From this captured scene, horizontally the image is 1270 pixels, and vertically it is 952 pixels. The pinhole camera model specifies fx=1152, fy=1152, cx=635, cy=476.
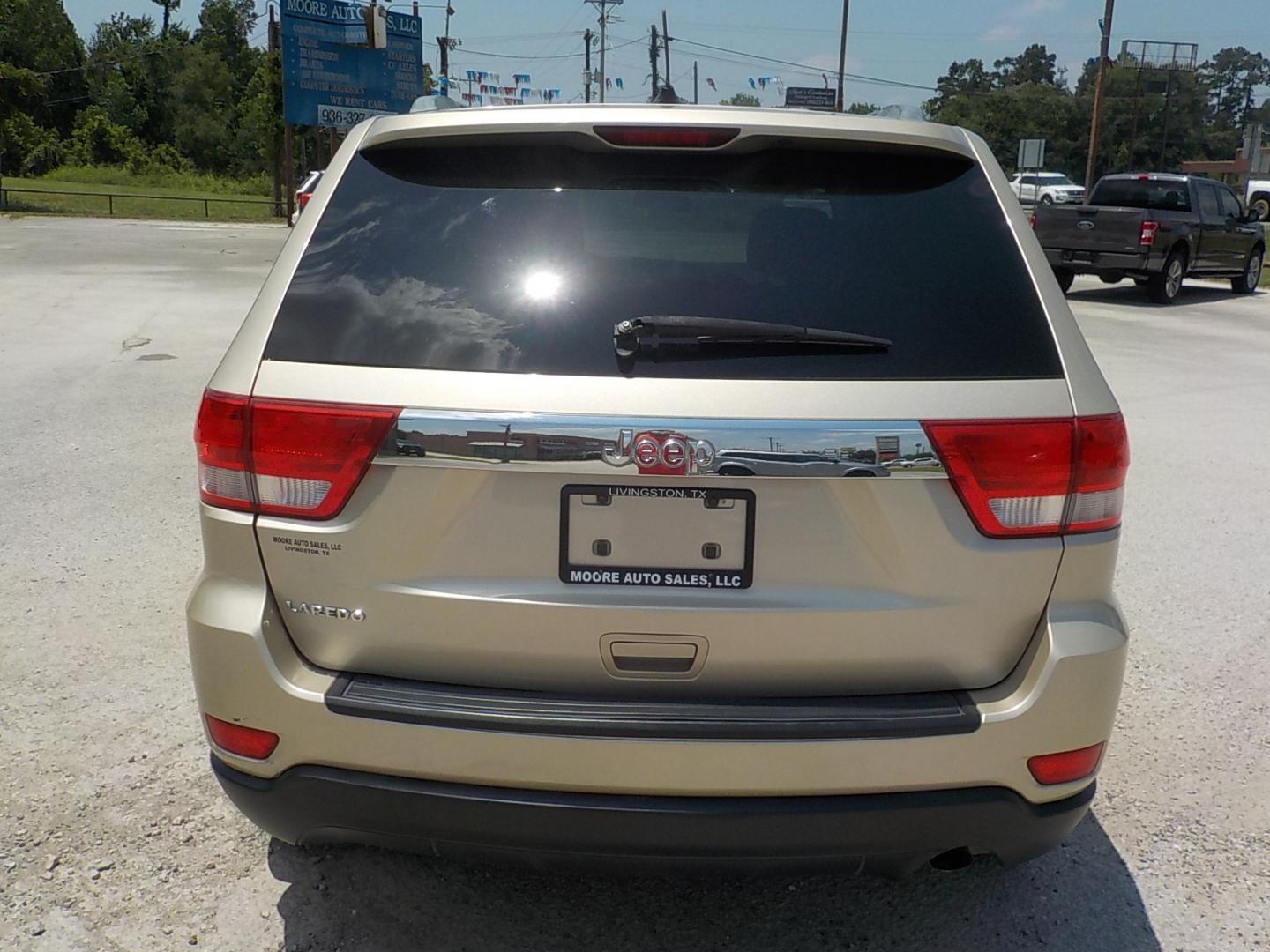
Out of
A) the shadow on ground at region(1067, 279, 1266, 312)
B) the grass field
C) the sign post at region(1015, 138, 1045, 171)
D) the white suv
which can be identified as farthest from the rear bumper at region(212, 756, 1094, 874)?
the white suv

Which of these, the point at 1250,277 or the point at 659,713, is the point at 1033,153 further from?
the point at 659,713

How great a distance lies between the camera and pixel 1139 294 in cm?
2038

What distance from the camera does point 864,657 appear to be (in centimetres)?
223

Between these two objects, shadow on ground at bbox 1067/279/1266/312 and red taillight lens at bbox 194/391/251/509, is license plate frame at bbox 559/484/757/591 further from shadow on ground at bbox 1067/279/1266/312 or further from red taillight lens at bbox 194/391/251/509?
shadow on ground at bbox 1067/279/1266/312

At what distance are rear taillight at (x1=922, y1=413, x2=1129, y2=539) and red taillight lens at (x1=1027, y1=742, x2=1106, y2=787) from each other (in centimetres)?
45

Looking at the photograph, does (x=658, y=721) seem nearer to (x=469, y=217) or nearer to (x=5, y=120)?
(x=469, y=217)

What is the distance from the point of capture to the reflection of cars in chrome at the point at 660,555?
2.17m

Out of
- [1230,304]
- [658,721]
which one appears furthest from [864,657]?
[1230,304]

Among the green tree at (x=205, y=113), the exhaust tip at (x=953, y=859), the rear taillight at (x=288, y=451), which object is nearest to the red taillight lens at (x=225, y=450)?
the rear taillight at (x=288, y=451)

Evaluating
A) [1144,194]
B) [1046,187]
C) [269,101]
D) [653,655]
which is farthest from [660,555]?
[1046,187]

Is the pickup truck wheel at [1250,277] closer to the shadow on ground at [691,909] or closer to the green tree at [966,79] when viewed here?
the shadow on ground at [691,909]

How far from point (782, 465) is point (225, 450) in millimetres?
1114

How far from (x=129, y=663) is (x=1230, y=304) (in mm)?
19868

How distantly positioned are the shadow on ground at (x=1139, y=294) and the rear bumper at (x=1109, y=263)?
29.9 inches
